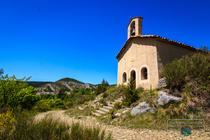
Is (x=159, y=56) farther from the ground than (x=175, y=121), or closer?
farther from the ground

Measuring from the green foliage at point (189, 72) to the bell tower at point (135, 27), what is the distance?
5886 mm

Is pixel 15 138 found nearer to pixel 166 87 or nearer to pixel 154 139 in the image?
pixel 154 139

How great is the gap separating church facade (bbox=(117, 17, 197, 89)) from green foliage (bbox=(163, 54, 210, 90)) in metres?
2.95

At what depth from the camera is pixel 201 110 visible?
10578mm

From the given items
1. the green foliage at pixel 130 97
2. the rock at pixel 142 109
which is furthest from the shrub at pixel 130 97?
the rock at pixel 142 109

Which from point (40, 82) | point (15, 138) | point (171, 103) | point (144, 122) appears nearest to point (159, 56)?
point (171, 103)

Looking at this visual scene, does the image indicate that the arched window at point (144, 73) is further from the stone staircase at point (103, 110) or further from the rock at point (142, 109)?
the rock at point (142, 109)

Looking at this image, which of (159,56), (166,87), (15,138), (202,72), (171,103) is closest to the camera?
(15,138)

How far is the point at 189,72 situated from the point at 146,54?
16.0 feet

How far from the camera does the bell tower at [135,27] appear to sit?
59.7 ft

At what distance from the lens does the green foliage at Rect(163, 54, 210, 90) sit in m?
12.3

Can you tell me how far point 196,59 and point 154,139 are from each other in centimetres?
722

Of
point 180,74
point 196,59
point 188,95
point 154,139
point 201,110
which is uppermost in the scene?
point 196,59

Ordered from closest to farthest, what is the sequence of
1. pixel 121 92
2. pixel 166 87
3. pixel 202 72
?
1. pixel 202 72
2. pixel 166 87
3. pixel 121 92
